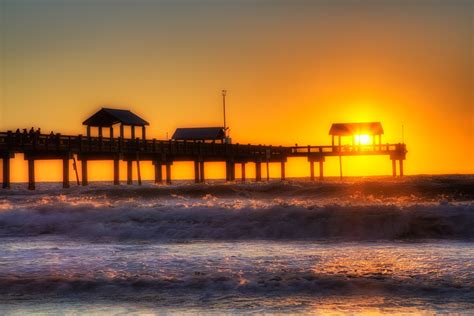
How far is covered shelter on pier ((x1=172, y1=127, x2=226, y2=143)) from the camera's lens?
73.9 meters

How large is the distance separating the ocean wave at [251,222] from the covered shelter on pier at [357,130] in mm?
65902

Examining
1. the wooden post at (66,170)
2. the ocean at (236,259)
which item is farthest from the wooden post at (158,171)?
the ocean at (236,259)

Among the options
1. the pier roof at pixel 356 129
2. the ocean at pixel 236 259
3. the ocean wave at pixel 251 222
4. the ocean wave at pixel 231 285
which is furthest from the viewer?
the pier roof at pixel 356 129

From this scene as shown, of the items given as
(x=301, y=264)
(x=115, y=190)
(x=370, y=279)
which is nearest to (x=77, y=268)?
(x=301, y=264)

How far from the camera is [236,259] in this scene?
13.2 m

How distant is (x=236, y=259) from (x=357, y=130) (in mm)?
74372

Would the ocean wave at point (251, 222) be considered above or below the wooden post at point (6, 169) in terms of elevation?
below

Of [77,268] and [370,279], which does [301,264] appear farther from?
[77,268]

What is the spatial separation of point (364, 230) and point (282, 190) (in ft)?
109

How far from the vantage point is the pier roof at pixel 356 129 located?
282 feet

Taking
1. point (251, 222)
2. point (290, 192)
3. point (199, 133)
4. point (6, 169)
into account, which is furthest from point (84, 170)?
point (251, 222)

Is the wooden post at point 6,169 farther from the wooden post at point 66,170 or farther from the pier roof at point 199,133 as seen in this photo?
the pier roof at point 199,133

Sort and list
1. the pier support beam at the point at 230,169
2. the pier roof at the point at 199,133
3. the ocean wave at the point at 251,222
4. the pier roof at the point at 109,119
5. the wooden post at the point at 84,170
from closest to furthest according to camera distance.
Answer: the ocean wave at the point at 251,222 < the wooden post at the point at 84,170 < the pier roof at the point at 109,119 < the pier support beam at the point at 230,169 < the pier roof at the point at 199,133

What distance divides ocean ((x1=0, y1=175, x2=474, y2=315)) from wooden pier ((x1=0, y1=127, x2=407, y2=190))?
1678cm
